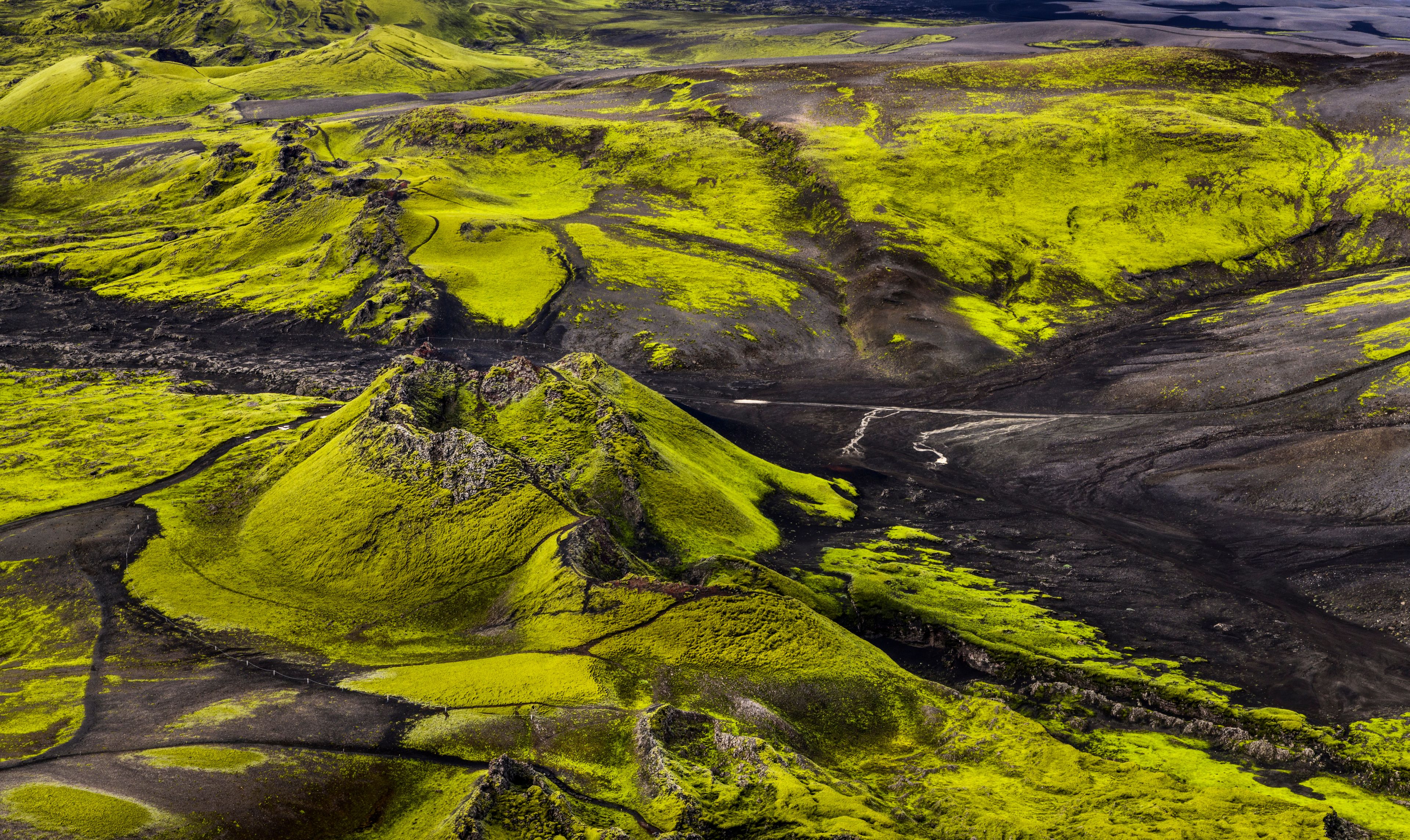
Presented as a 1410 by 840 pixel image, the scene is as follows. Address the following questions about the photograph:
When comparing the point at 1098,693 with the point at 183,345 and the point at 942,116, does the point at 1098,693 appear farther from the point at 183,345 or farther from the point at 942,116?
the point at 942,116

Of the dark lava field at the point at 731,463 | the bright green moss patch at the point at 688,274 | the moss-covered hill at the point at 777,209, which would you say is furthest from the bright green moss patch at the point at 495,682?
the bright green moss patch at the point at 688,274

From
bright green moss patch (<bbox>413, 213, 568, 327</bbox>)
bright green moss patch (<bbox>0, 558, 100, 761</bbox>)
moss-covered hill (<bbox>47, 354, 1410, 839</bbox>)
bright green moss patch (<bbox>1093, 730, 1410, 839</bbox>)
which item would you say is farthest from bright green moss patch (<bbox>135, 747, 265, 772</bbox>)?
bright green moss patch (<bbox>413, 213, 568, 327</bbox>)

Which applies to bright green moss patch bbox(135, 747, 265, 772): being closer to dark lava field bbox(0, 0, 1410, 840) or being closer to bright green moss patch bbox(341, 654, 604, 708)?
dark lava field bbox(0, 0, 1410, 840)

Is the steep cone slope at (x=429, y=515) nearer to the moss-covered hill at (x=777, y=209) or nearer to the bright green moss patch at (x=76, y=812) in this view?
the bright green moss patch at (x=76, y=812)

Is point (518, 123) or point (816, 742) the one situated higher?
point (518, 123)

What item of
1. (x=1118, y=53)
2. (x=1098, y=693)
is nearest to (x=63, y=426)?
(x=1098, y=693)

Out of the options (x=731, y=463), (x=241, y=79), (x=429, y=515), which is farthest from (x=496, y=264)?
(x=241, y=79)
